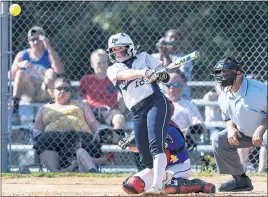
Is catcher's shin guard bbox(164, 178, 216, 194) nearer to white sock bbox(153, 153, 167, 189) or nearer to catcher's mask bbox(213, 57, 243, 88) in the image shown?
white sock bbox(153, 153, 167, 189)

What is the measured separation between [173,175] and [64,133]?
2.35 metres

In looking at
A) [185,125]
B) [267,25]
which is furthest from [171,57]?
[267,25]

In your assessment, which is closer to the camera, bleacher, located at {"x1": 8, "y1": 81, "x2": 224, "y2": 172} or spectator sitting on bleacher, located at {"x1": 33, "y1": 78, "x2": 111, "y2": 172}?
spectator sitting on bleacher, located at {"x1": 33, "y1": 78, "x2": 111, "y2": 172}

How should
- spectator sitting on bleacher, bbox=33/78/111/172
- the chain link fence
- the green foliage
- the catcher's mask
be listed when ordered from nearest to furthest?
the catcher's mask
spectator sitting on bleacher, bbox=33/78/111/172
the chain link fence
the green foliage

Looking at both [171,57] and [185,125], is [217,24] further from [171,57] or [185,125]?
[185,125]

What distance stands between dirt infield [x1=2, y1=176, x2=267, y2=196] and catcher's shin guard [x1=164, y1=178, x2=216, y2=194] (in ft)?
0.58

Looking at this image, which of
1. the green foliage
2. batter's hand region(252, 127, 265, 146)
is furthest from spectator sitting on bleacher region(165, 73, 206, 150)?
batter's hand region(252, 127, 265, 146)

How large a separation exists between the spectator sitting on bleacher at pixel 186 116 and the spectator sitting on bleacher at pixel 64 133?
965 mm

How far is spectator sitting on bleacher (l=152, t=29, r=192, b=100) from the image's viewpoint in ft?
35.9

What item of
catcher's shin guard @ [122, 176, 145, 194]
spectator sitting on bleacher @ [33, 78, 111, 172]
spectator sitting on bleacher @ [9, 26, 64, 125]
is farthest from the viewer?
spectator sitting on bleacher @ [9, 26, 64, 125]

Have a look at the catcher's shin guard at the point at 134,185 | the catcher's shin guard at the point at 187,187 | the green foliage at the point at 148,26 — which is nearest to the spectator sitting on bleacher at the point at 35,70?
the green foliage at the point at 148,26

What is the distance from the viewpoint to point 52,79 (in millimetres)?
10875

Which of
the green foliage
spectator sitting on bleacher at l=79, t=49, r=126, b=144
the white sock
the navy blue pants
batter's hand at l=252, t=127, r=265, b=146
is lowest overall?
the white sock

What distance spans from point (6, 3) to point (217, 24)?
11.5 ft
